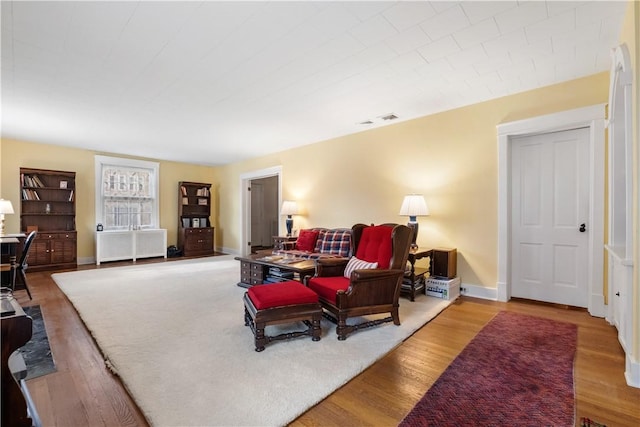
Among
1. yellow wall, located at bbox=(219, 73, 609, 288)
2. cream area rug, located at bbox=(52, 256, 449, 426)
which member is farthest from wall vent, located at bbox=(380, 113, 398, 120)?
cream area rug, located at bbox=(52, 256, 449, 426)

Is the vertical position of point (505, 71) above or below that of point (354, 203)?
above

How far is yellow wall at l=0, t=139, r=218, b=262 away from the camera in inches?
225

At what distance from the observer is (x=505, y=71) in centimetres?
308

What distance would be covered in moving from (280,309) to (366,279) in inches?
32.5

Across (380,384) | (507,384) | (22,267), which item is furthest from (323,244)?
(22,267)

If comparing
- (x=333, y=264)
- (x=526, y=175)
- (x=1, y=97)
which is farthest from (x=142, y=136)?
(x=526, y=175)

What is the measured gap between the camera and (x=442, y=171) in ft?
13.8

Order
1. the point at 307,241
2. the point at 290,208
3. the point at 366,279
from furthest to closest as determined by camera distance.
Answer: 1. the point at 290,208
2. the point at 307,241
3. the point at 366,279

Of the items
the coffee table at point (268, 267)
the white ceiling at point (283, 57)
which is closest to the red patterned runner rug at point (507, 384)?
the coffee table at point (268, 267)

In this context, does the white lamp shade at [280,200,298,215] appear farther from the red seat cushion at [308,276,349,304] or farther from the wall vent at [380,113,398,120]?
the red seat cushion at [308,276,349,304]

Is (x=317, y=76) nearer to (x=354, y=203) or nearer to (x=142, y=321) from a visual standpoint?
(x=354, y=203)

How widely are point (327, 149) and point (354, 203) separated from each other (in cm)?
128

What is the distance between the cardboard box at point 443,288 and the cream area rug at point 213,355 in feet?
0.54

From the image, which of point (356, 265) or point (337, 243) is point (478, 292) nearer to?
point (356, 265)
